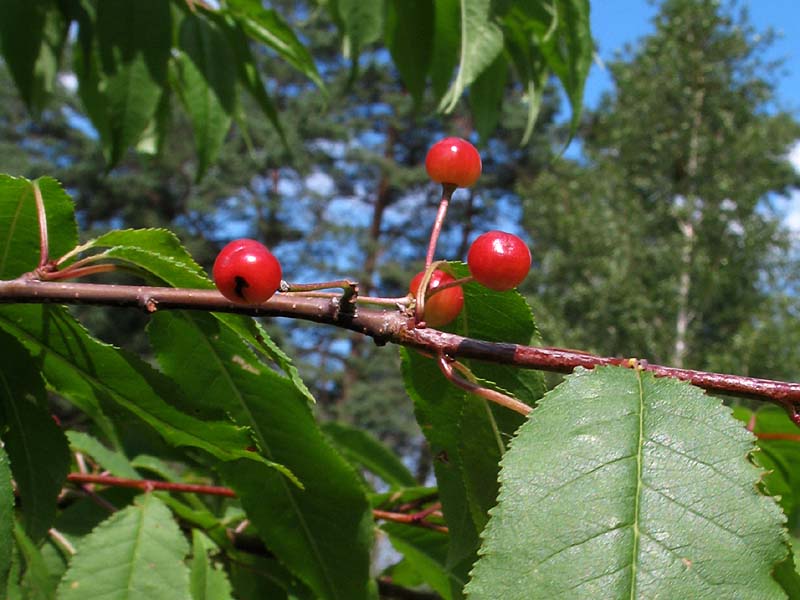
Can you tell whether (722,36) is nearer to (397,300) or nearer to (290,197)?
(290,197)

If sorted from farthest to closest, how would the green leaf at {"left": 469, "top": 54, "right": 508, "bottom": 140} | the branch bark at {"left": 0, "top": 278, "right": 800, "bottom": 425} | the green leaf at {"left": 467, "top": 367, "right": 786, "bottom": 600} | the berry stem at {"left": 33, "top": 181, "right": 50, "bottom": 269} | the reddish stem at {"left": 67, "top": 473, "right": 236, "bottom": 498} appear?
the green leaf at {"left": 469, "top": 54, "right": 508, "bottom": 140} < the reddish stem at {"left": 67, "top": 473, "right": 236, "bottom": 498} < the berry stem at {"left": 33, "top": 181, "right": 50, "bottom": 269} < the branch bark at {"left": 0, "top": 278, "right": 800, "bottom": 425} < the green leaf at {"left": 467, "top": 367, "right": 786, "bottom": 600}

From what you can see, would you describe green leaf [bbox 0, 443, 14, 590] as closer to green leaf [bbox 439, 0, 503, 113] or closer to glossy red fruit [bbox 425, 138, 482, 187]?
glossy red fruit [bbox 425, 138, 482, 187]

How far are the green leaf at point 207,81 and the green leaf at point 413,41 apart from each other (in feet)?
1.14

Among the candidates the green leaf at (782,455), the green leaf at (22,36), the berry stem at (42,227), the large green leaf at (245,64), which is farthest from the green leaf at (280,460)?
the large green leaf at (245,64)

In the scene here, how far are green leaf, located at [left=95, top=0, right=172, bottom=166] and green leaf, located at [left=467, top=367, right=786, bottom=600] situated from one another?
45.1 inches

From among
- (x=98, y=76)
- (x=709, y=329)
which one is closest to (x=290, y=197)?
(x=709, y=329)

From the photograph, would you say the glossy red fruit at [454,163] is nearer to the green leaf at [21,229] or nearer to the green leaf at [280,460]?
the green leaf at [280,460]

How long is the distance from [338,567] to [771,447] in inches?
22.5

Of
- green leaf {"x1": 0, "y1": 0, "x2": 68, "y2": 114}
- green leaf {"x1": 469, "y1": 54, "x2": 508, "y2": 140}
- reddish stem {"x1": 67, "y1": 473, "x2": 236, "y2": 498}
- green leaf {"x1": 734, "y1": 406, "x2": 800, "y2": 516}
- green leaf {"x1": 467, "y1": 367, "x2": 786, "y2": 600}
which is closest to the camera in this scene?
green leaf {"x1": 467, "y1": 367, "x2": 786, "y2": 600}

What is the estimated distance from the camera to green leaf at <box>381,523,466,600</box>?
1080mm

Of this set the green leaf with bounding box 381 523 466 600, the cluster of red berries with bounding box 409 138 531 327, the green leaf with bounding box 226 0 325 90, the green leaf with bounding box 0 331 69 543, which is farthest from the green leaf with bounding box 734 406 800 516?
the green leaf with bounding box 226 0 325 90

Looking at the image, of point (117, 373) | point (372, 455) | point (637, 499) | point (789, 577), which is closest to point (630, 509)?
point (637, 499)

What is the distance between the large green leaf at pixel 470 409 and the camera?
2.14ft

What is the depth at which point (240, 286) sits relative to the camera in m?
0.58
